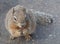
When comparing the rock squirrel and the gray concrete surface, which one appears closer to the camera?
the rock squirrel

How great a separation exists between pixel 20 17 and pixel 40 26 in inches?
38.6

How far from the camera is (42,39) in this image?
3.90 m

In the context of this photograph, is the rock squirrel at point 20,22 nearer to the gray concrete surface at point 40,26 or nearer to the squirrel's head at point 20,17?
the squirrel's head at point 20,17

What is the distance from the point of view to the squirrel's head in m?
3.21

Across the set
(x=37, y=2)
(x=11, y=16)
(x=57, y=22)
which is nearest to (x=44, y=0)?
(x=37, y=2)

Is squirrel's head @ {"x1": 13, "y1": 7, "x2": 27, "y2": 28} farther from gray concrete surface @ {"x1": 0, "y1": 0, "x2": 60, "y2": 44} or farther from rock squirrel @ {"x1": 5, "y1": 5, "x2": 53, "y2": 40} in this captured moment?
gray concrete surface @ {"x1": 0, "y1": 0, "x2": 60, "y2": 44}

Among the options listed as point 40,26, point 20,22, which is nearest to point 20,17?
point 20,22

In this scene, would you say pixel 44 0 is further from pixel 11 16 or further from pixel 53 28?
pixel 11 16

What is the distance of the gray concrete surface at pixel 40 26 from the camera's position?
388 centimetres

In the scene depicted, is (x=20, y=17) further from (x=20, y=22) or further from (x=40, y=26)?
(x=40, y=26)

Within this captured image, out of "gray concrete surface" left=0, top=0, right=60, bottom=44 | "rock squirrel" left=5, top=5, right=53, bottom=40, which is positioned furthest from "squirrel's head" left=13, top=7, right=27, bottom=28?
"gray concrete surface" left=0, top=0, right=60, bottom=44

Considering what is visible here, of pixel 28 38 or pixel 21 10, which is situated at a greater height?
pixel 21 10

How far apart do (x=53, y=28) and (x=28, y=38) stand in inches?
21.6

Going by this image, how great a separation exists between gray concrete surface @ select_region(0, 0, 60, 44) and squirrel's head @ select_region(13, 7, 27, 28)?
674mm
